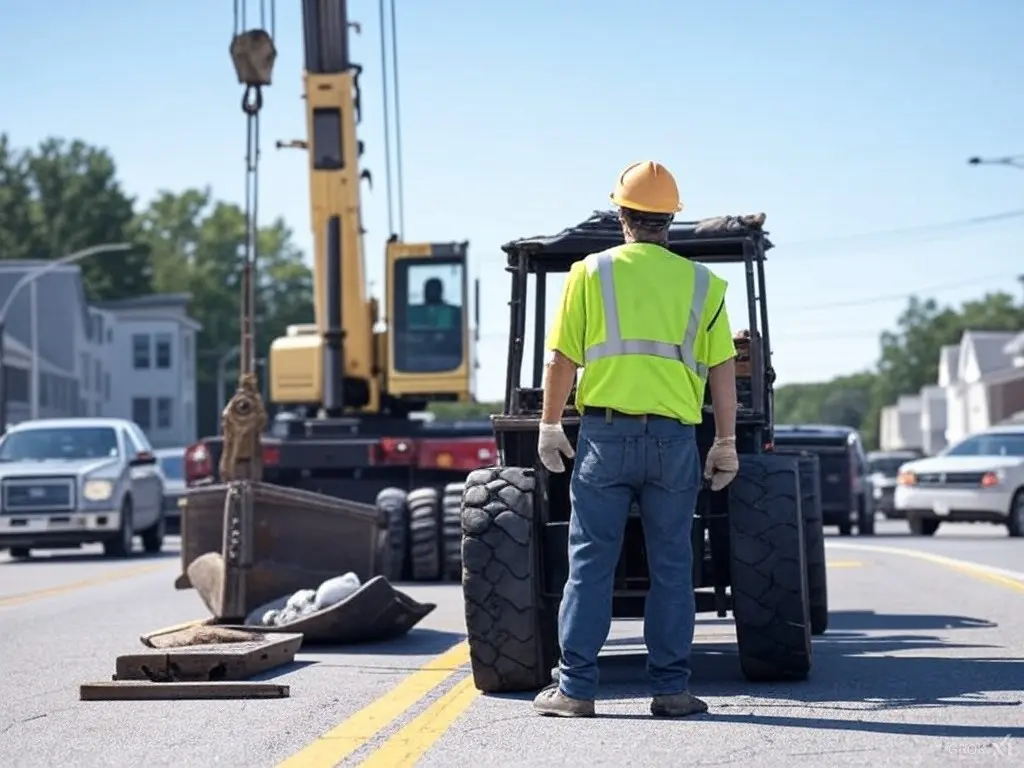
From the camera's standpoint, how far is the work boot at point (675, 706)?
8781 millimetres

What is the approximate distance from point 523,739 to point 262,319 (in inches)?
5079

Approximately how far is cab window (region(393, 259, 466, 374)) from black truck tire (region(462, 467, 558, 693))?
14608 millimetres

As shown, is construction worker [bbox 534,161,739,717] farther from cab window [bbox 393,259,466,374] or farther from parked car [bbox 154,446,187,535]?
parked car [bbox 154,446,187,535]

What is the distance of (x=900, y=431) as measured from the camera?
580 ft

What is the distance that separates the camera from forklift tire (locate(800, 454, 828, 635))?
1293cm

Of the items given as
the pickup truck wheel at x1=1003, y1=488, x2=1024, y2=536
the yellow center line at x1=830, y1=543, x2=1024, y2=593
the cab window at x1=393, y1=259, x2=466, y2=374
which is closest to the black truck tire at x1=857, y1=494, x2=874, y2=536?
the pickup truck wheel at x1=1003, y1=488, x2=1024, y2=536

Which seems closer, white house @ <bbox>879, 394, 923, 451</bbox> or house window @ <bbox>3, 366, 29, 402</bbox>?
house window @ <bbox>3, 366, 29, 402</bbox>

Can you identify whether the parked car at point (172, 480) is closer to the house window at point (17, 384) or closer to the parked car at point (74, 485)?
the parked car at point (74, 485)

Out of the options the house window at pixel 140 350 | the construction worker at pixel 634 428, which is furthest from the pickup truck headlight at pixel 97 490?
the house window at pixel 140 350

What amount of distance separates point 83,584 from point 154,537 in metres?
9.44

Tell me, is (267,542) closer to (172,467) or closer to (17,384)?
(172,467)

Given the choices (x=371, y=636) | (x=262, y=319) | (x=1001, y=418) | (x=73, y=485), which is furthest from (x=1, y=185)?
(x=371, y=636)

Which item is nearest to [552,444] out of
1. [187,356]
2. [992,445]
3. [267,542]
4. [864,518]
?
[267,542]

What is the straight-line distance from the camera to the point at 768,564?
976 centimetres
